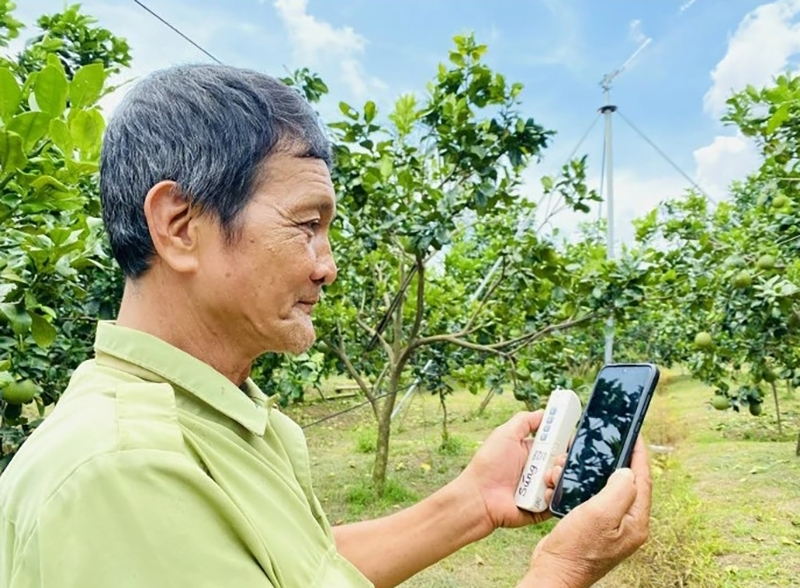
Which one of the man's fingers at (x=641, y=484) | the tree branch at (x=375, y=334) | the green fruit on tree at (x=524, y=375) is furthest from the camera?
the tree branch at (x=375, y=334)

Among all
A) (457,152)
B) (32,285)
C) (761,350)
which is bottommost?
(761,350)

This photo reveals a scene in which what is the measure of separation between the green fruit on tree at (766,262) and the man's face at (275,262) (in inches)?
144

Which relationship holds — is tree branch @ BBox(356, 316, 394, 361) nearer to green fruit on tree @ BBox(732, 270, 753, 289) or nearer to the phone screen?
green fruit on tree @ BBox(732, 270, 753, 289)

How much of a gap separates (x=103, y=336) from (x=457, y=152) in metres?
3.38

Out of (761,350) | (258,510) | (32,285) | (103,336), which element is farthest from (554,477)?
(761,350)

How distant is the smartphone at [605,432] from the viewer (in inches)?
48.8

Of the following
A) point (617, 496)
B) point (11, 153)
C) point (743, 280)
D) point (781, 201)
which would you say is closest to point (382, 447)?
point (743, 280)

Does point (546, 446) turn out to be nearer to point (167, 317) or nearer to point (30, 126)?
point (167, 317)

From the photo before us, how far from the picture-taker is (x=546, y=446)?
1345 millimetres

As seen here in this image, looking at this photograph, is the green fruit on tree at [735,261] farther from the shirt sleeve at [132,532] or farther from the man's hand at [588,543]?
the shirt sleeve at [132,532]

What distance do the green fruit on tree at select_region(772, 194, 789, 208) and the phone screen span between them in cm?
296

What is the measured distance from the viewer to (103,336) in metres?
0.84

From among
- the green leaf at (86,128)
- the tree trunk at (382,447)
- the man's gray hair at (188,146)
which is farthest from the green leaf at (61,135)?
the tree trunk at (382,447)

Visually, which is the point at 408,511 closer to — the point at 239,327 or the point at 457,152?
the point at 239,327
